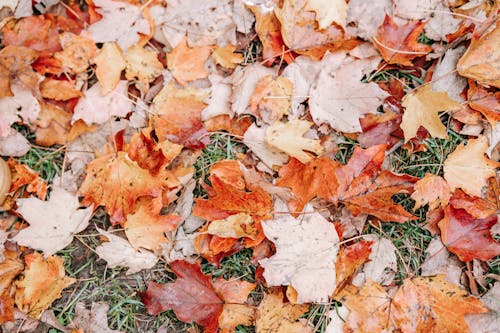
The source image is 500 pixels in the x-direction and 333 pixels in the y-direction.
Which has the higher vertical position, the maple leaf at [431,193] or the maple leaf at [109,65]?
the maple leaf at [109,65]

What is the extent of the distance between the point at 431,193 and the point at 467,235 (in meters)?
0.21

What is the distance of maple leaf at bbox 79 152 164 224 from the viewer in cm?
213

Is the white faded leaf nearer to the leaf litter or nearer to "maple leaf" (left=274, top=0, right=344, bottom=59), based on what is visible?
the leaf litter

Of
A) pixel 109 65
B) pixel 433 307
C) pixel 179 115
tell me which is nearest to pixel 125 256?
pixel 179 115

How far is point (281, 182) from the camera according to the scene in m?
2.11

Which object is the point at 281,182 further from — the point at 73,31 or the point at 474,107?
the point at 73,31

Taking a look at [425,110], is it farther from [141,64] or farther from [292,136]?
[141,64]

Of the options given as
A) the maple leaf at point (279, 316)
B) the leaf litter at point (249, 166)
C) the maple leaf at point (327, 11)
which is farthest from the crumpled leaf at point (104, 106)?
the maple leaf at point (279, 316)

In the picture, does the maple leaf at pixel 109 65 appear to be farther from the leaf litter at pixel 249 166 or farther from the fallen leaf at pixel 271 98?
the fallen leaf at pixel 271 98

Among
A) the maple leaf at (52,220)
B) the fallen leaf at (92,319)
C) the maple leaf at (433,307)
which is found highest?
the maple leaf at (52,220)

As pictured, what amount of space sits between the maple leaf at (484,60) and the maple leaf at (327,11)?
525 mm

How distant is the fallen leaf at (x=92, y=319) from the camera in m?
2.10

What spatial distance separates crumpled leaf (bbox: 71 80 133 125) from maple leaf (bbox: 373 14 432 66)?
3.56 ft

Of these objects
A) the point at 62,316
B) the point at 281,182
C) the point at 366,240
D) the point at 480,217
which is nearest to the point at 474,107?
the point at 480,217
